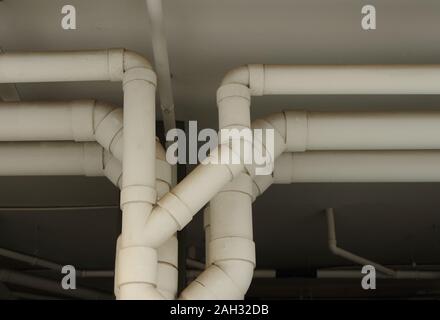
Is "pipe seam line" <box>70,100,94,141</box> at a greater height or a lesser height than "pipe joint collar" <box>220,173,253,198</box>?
greater

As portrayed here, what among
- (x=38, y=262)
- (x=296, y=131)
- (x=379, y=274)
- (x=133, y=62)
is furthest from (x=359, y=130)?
(x=38, y=262)

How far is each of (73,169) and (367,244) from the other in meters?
2.62

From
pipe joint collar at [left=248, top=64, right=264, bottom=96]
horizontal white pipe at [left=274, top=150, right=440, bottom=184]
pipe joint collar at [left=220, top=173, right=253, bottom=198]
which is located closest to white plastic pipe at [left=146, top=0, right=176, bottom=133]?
pipe joint collar at [left=248, top=64, right=264, bottom=96]

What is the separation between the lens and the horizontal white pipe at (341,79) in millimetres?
1985

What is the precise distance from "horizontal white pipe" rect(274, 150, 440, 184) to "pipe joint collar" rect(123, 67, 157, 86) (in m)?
0.71

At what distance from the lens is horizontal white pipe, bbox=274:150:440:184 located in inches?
95.6

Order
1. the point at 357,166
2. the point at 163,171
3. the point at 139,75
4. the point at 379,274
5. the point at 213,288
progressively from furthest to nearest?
the point at 379,274 → the point at 357,166 → the point at 163,171 → the point at 139,75 → the point at 213,288

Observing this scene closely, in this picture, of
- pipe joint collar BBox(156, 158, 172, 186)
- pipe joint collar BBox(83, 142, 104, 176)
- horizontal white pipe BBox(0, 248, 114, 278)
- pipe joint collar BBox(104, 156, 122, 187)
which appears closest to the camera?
pipe joint collar BBox(156, 158, 172, 186)

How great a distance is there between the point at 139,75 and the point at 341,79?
67cm

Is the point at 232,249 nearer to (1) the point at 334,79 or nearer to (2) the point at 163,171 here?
(2) the point at 163,171

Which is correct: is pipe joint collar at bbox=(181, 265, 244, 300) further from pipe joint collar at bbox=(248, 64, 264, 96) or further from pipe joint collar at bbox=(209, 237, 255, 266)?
pipe joint collar at bbox=(248, 64, 264, 96)

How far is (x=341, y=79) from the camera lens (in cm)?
199

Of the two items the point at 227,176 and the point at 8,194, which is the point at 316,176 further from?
the point at 8,194
